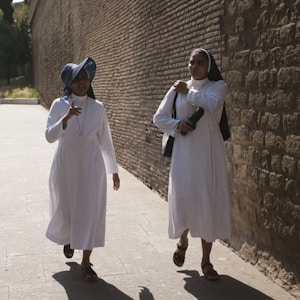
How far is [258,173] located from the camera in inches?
188

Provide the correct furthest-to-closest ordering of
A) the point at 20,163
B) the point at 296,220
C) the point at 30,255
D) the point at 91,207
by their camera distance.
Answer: the point at 20,163 → the point at 30,255 → the point at 91,207 → the point at 296,220

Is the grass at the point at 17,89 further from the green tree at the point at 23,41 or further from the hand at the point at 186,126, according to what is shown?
the hand at the point at 186,126

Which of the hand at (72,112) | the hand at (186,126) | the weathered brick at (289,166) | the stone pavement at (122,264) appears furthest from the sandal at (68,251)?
the weathered brick at (289,166)

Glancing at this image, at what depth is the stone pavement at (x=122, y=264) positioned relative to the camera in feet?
13.9

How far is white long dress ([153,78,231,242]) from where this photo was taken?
14.3ft

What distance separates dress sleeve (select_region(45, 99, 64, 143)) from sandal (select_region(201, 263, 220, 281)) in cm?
164

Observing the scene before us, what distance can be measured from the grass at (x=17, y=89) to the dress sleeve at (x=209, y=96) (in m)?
34.4

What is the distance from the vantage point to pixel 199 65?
4.43 m

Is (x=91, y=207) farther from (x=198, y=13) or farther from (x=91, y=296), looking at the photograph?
(x=198, y=13)

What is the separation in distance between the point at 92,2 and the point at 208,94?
989 cm

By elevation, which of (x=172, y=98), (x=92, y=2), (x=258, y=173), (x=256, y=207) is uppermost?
(x=92, y=2)

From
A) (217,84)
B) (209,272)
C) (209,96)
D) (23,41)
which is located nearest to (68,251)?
(209,272)

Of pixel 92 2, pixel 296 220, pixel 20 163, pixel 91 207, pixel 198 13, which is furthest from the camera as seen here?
pixel 92 2

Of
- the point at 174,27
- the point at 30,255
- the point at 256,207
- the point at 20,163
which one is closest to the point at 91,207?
the point at 30,255
